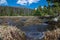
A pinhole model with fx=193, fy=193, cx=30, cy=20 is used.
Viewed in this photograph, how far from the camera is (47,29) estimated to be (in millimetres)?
4012

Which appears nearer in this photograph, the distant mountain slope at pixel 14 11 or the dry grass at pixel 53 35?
the dry grass at pixel 53 35

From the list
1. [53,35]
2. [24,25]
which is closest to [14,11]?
[24,25]

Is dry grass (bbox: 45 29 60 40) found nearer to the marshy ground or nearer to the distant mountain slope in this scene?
the marshy ground

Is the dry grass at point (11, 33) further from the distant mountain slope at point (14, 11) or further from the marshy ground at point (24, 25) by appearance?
the distant mountain slope at point (14, 11)

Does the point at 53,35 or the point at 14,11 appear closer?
the point at 53,35

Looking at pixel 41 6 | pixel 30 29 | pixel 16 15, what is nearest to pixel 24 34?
pixel 30 29

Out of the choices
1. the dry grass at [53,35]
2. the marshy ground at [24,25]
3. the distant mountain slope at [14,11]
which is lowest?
the dry grass at [53,35]

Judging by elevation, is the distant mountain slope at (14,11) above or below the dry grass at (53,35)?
above

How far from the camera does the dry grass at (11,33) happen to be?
4.02 m

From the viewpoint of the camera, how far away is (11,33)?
4082mm

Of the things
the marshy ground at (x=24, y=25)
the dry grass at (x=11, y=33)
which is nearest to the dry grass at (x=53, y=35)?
the marshy ground at (x=24, y=25)

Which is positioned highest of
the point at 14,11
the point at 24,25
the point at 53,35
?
the point at 14,11

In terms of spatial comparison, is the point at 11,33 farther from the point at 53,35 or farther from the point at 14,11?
the point at 53,35

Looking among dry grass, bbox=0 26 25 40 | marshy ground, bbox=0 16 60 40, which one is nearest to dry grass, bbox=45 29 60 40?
marshy ground, bbox=0 16 60 40
